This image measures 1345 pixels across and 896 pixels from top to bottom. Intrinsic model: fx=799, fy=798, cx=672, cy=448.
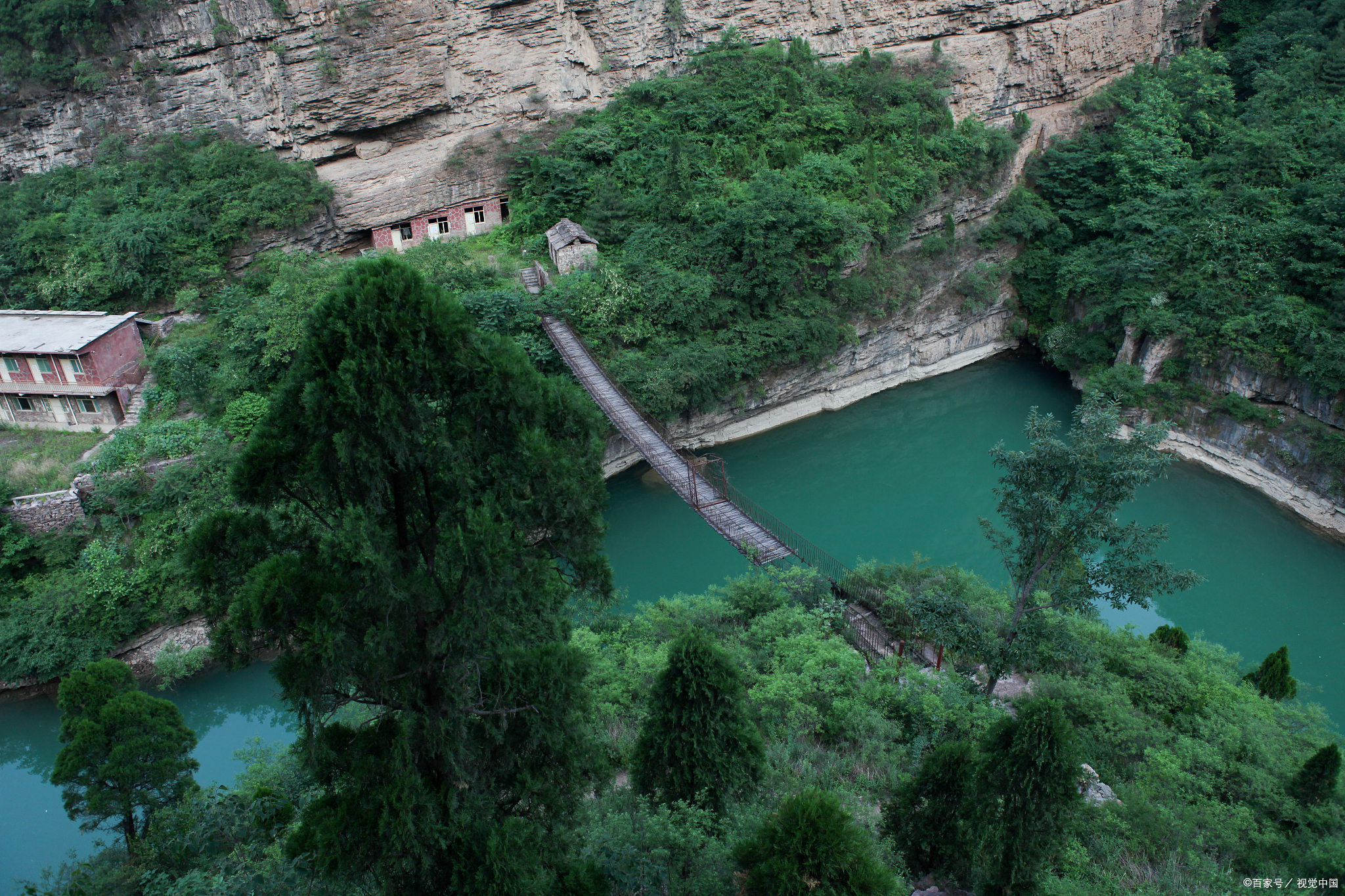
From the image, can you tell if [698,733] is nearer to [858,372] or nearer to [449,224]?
[858,372]

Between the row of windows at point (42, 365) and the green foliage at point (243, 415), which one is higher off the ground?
the row of windows at point (42, 365)

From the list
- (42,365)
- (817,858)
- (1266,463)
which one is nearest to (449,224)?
(42,365)

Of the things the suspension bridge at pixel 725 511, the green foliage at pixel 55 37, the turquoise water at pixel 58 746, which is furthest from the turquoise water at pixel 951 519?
the green foliage at pixel 55 37

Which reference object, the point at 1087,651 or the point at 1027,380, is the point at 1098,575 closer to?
the point at 1087,651

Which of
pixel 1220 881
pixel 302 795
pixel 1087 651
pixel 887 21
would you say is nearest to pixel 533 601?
pixel 302 795

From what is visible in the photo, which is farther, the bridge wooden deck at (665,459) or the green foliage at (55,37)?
the green foliage at (55,37)

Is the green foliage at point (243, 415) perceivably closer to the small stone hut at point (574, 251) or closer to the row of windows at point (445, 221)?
the small stone hut at point (574, 251)

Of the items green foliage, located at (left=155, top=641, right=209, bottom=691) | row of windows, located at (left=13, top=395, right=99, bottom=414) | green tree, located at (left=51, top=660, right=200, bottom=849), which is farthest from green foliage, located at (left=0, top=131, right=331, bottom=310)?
green tree, located at (left=51, top=660, right=200, bottom=849)

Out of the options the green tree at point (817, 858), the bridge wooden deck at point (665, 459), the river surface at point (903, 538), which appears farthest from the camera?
the river surface at point (903, 538)
